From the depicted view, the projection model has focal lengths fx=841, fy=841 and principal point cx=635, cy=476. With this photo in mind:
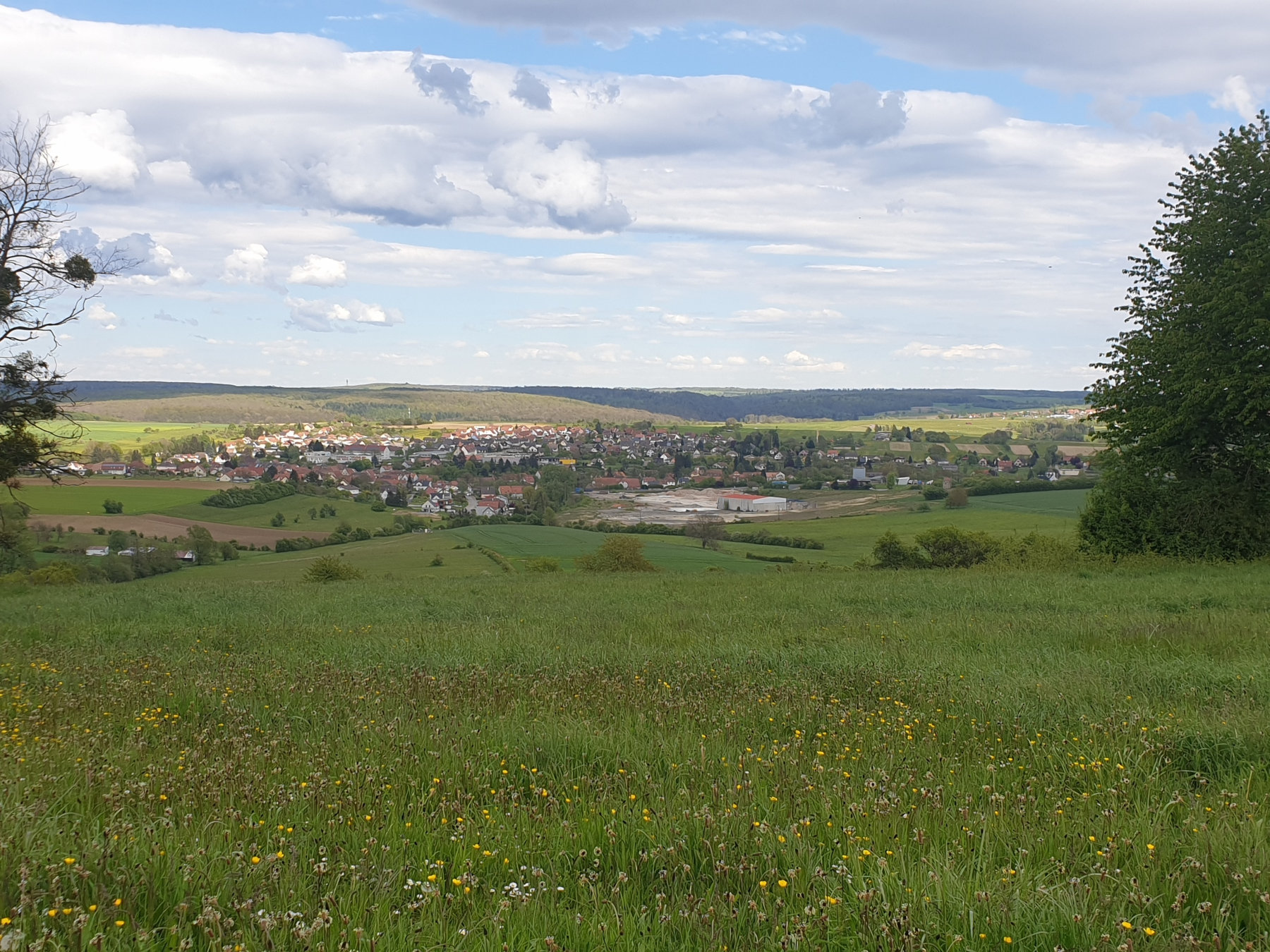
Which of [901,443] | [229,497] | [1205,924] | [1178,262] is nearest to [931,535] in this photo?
[1178,262]

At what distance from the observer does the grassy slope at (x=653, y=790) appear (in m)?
3.29

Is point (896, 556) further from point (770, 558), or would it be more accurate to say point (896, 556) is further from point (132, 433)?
point (132, 433)

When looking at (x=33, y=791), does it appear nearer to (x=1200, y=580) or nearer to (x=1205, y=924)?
(x=1205, y=924)

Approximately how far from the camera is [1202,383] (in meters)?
22.8

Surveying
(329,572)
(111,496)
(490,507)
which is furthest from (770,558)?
(111,496)

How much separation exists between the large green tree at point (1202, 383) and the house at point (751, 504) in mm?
72557

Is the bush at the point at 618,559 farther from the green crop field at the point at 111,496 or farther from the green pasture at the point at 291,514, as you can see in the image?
the green crop field at the point at 111,496

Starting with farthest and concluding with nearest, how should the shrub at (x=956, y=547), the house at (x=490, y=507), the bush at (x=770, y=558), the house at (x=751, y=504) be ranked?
the house at (x=490, y=507)
the house at (x=751, y=504)
the bush at (x=770, y=558)
the shrub at (x=956, y=547)

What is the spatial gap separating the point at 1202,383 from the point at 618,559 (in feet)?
90.1

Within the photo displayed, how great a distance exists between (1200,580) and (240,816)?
20.5 m

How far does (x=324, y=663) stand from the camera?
9344 millimetres

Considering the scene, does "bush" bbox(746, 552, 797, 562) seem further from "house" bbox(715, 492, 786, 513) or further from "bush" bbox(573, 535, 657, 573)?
"house" bbox(715, 492, 786, 513)

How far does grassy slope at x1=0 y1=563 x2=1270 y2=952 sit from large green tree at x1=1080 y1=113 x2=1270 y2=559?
49.8 feet

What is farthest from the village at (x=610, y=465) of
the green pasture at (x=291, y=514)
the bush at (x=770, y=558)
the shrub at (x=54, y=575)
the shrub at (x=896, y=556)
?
the shrub at (x=54, y=575)
